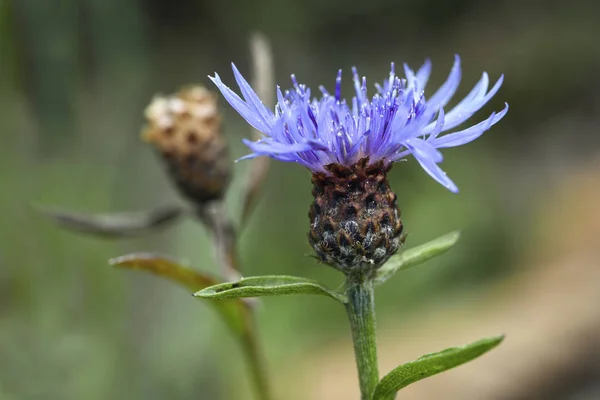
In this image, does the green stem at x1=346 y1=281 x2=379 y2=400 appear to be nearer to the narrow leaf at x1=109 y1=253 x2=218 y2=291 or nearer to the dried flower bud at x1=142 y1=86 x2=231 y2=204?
the narrow leaf at x1=109 y1=253 x2=218 y2=291

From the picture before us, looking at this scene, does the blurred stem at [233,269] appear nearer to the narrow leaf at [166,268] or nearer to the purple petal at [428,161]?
the narrow leaf at [166,268]

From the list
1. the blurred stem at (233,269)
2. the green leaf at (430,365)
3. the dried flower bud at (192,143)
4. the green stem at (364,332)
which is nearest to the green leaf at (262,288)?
the green stem at (364,332)

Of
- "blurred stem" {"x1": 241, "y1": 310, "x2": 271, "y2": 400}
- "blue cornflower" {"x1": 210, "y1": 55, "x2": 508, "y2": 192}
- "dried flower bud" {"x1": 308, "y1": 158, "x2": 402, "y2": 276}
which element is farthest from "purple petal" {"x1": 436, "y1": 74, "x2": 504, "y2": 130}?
"blurred stem" {"x1": 241, "y1": 310, "x2": 271, "y2": 400}

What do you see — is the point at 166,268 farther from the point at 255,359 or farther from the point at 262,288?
the point at 262,288

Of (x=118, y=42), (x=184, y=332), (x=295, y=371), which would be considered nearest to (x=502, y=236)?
(x=295, y=371)

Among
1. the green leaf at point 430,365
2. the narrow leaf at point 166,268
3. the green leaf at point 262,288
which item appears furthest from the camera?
the narrow leaf at point 166,268

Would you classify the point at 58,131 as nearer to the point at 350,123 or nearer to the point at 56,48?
the point at 56,48
